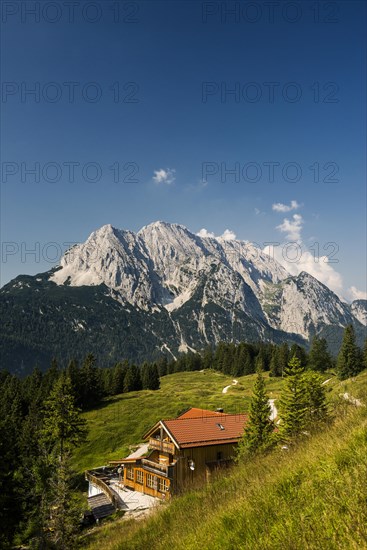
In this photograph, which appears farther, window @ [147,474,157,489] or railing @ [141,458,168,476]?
window @ [147,474,157,489]

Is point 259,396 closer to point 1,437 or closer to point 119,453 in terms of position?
point 1,437

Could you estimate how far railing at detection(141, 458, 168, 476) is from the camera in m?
40.2

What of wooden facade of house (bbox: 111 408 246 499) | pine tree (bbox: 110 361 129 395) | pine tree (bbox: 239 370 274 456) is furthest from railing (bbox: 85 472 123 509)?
pine tree (bbox: 110 361 129 395)

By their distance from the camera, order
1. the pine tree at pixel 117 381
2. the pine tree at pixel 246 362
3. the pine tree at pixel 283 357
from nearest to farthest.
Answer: the pine tree at pixel 117 381 < the pine tree at pixel 283 357 < the pine tree at pixel 246 362

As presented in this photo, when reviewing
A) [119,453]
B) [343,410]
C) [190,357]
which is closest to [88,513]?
[119,453]

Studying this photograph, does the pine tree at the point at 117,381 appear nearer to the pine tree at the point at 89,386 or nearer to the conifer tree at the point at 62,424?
the pine tree at the point at 89,386

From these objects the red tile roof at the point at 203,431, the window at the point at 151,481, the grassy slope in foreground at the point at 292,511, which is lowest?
the window at the point at 151,481

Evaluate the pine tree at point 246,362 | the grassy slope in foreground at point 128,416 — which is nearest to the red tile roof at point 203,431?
the grassy slope in foreground at point 128,416

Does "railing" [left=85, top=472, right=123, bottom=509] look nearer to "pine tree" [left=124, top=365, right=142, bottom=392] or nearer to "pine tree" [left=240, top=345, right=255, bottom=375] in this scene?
"pine tree" [left=124, top=365, right=142, bottom=392]

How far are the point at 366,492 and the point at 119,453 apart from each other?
6366 cm

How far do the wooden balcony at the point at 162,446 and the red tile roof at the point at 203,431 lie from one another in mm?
1550

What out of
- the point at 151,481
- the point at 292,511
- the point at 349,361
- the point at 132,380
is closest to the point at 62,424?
the point at 151,481

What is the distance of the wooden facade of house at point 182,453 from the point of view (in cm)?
3875

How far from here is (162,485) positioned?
1608 inches
